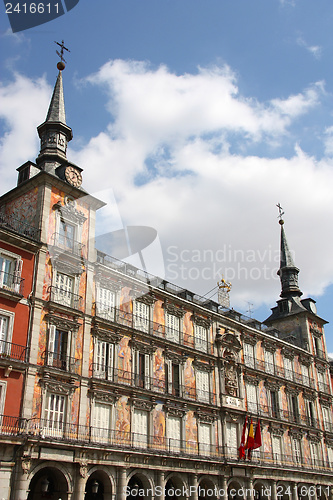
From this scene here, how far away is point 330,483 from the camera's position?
5278 centimetres

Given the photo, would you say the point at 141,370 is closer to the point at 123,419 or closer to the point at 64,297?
the point at 123,419

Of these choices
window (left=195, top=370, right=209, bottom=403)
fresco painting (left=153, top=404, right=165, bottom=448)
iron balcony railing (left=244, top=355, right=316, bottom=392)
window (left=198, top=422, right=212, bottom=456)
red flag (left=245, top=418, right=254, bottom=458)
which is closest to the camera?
fresco painting (left=153, top=404, right=165, bottom=448)

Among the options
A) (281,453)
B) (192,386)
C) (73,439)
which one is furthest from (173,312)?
(281,453)

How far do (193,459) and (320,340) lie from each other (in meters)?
28.8

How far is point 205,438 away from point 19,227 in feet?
69.2

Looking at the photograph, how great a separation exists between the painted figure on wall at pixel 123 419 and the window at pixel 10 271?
10.3 meters

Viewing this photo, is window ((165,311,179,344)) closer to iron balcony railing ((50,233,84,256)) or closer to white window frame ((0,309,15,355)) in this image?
iron balcony railing ((50,233,84,256))

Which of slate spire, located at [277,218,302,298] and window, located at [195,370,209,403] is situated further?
slate spire, located at [277,218,302,298]

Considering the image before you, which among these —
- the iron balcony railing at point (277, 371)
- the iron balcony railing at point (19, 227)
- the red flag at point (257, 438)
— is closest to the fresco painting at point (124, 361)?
the iron balcony railing at point (19, 227)

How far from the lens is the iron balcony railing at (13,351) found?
28562 millimetres

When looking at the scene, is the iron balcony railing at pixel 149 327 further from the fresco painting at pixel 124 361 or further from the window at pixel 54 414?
the window at pixel 54 414

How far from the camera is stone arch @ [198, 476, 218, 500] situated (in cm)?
3922

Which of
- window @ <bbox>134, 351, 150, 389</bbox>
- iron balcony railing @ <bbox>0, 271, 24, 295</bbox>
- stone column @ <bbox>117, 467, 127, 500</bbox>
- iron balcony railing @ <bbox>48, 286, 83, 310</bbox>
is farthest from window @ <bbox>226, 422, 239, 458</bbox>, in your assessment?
iron balcony railing @ <bbox>0, 271, 24, 295</bbox>

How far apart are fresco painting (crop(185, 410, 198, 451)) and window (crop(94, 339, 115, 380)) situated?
847 cm
